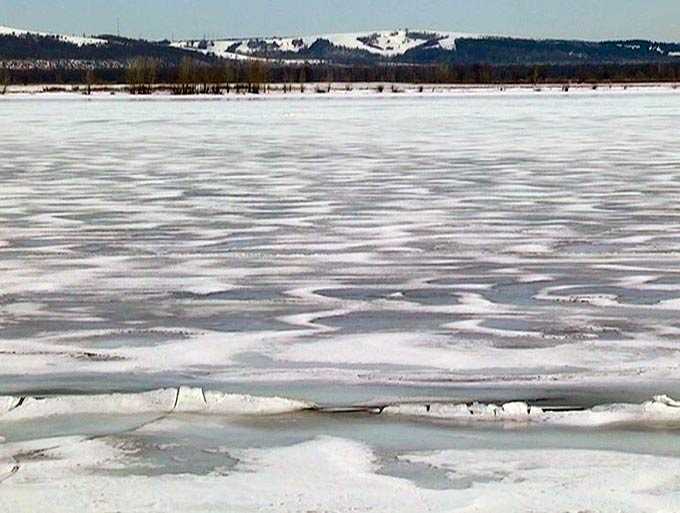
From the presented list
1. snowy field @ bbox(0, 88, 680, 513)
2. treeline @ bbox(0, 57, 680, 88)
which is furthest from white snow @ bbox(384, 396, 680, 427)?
treeline @ bbox(0, 57, 680, 88)

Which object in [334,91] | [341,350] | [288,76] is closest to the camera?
[341,350]

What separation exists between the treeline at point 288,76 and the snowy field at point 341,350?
69.4 metres

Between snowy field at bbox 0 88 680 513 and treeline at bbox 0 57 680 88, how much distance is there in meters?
69.4

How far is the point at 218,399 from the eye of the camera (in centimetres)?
381

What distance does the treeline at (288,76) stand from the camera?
90.2m

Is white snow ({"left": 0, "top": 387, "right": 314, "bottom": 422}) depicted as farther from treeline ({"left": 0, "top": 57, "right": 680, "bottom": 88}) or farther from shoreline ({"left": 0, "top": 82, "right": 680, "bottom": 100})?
treeline ({"left": 0, "top": 57, "right": 680, "bottom": 88})

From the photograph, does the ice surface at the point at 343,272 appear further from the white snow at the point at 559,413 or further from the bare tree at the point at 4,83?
the bare tree at the point at 4,83

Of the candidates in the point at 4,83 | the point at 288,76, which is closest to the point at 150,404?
the point at 4,83

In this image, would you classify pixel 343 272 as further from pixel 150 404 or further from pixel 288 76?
pixel 288 76

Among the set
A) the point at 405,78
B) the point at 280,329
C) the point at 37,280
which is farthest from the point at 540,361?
the point at 405,78

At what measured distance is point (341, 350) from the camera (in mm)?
4535

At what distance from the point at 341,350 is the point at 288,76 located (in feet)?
459

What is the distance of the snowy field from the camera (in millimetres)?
3039

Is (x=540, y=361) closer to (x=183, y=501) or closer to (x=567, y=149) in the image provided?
(x=183, y=501)
